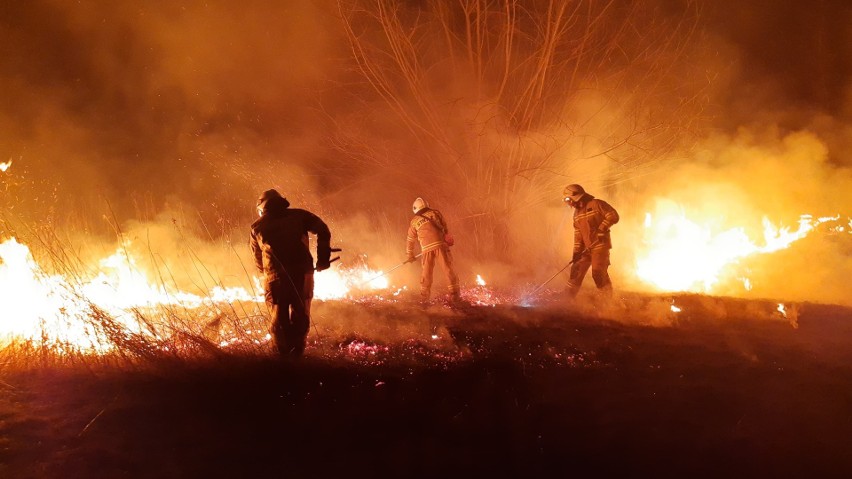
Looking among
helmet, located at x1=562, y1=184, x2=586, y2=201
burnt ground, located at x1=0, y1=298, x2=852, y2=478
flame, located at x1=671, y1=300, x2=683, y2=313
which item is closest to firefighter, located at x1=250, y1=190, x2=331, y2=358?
burnt ground, located at x1=0, y1=298, x2=852, y2=478

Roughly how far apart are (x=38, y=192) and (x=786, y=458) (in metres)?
13.5

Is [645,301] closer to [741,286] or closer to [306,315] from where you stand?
[741,286]

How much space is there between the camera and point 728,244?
32.0ft

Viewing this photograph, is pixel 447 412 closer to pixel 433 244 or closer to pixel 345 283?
pixel 433 244

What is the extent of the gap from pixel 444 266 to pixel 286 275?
12.2 ft

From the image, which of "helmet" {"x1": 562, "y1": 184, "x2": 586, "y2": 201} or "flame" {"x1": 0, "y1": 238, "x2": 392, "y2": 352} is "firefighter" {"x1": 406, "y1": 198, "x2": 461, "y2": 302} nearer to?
"helmet" {"x1": 562, "y1": 184, "x2": 586, "y2": 201}

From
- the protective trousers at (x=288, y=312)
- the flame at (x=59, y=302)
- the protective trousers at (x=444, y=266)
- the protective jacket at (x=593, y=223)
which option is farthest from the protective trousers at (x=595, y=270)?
the flame at (x=59, y=302)

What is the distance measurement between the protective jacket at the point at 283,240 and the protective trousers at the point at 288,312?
8cm

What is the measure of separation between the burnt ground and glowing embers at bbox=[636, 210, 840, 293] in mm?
4385

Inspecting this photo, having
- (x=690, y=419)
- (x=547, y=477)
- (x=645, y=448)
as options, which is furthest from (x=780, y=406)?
(x=547, y=477)

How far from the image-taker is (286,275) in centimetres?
464

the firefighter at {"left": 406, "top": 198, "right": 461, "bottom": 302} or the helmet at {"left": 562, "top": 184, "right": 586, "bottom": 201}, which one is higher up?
the helmet at {"left": 562, "top": 184, "right": 586, "bottom": 201}

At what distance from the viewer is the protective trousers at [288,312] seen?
4656 mm

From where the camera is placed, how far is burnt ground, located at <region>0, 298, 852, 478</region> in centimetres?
302
